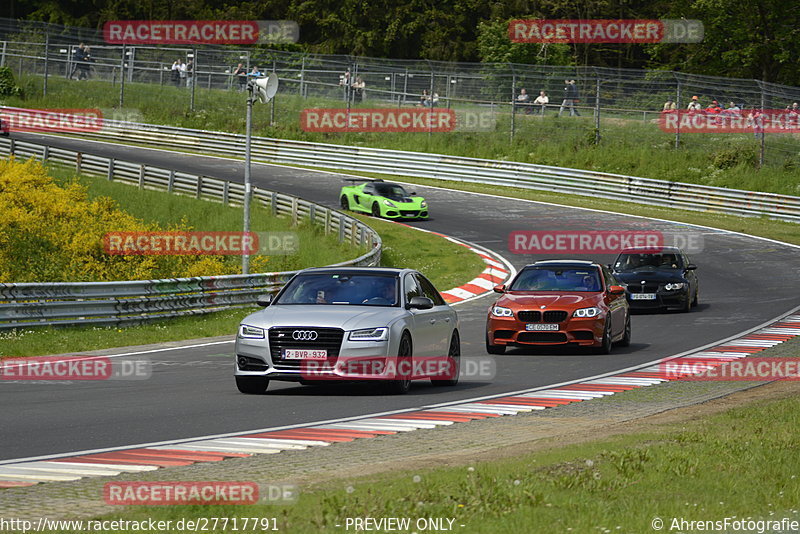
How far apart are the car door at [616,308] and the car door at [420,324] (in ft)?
16.4

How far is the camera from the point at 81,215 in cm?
3447

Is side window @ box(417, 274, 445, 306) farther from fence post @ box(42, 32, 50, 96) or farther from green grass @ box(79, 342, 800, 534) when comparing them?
fence post @ box(42, 32, 50, 96)

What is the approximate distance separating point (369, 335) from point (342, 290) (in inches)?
54.3

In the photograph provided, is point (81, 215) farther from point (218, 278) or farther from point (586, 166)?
point (586, 166)

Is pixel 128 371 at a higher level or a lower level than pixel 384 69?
A: lower

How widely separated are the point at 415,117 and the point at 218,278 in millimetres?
32792

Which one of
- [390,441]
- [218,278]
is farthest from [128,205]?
[390,441]

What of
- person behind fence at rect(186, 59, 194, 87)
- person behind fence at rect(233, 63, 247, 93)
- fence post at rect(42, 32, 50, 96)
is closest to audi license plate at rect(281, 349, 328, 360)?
person behind fence at rect(233, 63, 247, 93)

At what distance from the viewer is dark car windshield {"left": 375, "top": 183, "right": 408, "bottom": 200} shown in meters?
43.7

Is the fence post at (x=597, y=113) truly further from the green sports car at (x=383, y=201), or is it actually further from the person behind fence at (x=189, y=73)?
the person behind fence at (x=189, y=73)

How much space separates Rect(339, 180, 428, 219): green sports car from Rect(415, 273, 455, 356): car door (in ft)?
86.9

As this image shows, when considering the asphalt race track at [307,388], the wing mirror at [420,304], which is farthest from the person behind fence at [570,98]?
the wing mirror at [420,304]

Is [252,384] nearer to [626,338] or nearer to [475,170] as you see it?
[626,338]

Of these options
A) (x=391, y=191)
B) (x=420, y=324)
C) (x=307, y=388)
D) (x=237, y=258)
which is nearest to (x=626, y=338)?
(x=420, y=324)
